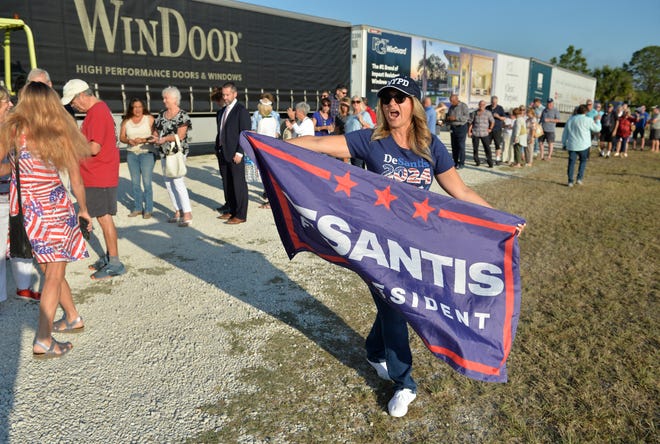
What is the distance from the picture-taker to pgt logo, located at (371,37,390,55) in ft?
57.7

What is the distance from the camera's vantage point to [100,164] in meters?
4.99

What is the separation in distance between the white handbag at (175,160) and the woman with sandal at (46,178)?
3.22 m

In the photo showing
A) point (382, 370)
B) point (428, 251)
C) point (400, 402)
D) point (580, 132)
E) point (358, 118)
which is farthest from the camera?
point (580, 132)

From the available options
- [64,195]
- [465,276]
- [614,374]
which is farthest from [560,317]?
[64,195]

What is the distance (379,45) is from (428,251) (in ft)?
55.2

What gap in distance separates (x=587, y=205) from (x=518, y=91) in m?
21.8

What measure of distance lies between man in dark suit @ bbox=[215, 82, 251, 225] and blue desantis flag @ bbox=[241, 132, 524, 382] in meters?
4.43

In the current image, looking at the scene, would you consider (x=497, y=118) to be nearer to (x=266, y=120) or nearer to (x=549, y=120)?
(x=549, y=120)

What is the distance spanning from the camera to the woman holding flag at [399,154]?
2736mm

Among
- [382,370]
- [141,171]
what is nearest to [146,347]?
[382,370]

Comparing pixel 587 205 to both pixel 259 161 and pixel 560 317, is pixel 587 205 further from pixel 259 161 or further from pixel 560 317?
pixel 259 161

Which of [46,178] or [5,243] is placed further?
[5,243]

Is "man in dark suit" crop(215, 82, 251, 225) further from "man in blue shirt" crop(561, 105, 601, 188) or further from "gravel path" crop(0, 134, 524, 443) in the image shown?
"man in blue shirt" crop(561, 105, 601, 188)

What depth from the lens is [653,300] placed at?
479 cm
